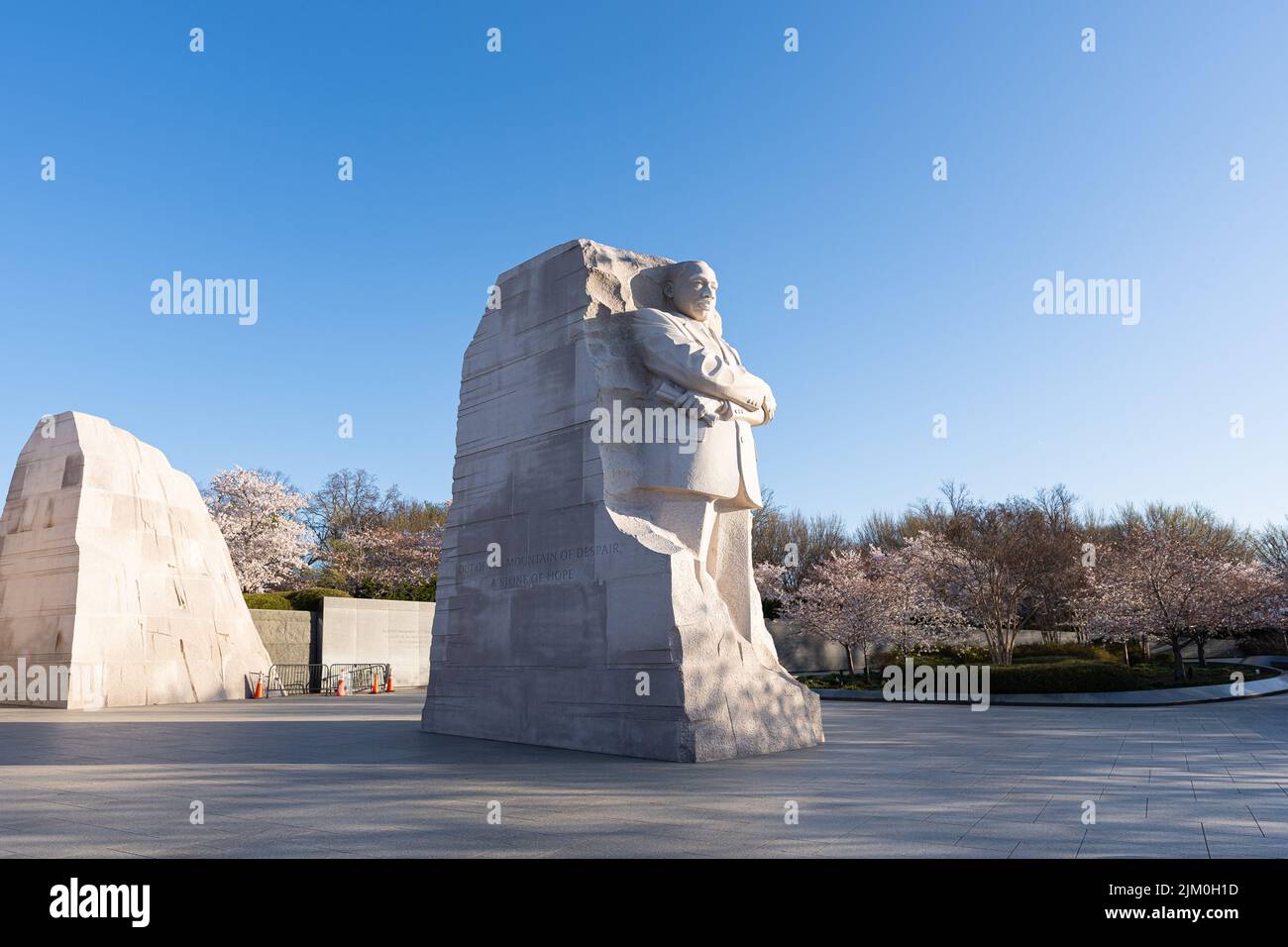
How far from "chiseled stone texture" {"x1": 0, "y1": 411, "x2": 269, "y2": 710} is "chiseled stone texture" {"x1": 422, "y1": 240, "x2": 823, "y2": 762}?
33.8 ft

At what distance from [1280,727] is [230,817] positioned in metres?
15.2

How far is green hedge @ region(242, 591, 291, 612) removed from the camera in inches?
1122

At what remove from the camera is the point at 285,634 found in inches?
1073

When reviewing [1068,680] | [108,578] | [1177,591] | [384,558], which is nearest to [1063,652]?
[1177,591]

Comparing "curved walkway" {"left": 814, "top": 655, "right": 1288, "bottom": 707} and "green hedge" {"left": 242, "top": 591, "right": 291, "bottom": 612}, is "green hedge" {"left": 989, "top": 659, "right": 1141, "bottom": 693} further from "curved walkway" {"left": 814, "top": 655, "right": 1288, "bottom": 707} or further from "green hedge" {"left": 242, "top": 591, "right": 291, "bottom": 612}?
"green hedge" {"left": 242, "top": 591, "right": 291, "bottom": 612}

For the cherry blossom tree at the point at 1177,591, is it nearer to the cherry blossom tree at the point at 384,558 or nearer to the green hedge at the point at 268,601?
the green hedge at the point at 268,601

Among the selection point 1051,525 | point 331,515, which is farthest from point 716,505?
point 331,515

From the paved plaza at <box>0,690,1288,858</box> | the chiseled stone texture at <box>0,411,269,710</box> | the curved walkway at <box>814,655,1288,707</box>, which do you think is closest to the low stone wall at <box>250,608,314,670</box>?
the chiseled stone texture at <box>0,411,269,710</box>

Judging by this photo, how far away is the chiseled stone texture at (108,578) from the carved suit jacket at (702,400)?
46.9 ft

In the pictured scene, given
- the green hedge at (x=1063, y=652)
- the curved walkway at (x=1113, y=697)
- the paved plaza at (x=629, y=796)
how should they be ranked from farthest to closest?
the green hedge at (x=1063, y=652) < the curved walkway at (x=1113, y=697) < the paved plaza at (x=629, y=796)

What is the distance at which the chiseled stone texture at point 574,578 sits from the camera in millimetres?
9633

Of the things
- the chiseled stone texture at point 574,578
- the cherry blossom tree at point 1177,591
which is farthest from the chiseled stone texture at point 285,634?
the cherry blossom tree at point 1177,591

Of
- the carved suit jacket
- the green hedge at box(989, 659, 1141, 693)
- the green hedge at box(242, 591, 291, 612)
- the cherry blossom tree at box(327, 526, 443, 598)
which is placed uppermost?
the carved suit jacket

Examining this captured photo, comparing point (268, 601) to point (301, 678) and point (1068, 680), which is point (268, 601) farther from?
point (1068, 680)
